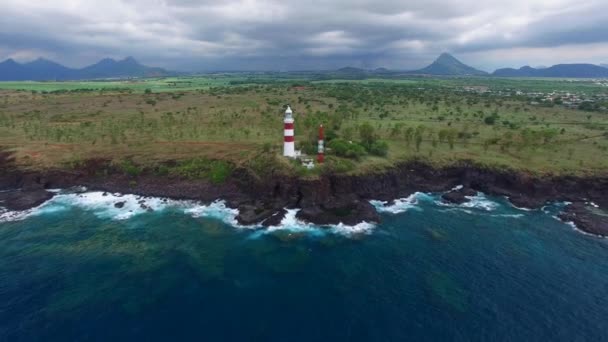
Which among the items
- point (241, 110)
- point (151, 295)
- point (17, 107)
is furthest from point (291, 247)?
point (17, 107)

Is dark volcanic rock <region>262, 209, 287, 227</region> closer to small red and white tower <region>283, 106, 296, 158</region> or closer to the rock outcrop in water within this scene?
the rock outcrop in water

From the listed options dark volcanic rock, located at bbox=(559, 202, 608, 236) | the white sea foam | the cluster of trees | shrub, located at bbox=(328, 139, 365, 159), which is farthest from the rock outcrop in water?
shrub, located at bbox=(328, 139, 365, 159)

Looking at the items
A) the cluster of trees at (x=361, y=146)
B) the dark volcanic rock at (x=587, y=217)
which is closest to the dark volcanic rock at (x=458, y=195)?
Result: the dark volcanic rock at (x=587, y=217)

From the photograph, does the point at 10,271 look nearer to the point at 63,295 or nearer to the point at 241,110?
the point at 63,295

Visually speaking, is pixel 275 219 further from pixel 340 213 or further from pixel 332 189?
pixel 332 189

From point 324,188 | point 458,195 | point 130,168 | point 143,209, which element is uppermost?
point 130,168

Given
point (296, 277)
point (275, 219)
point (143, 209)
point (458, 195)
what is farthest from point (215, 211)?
point (458, 195)
